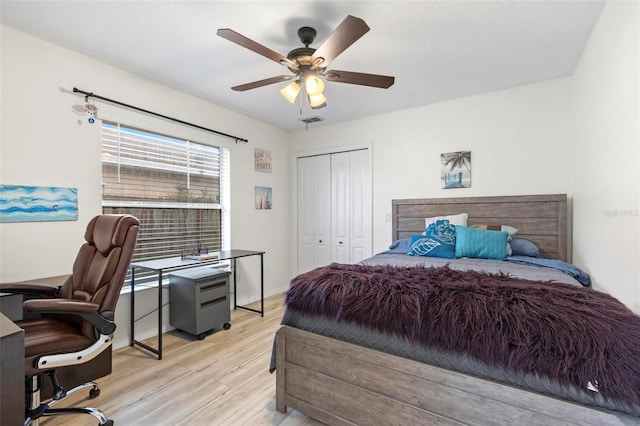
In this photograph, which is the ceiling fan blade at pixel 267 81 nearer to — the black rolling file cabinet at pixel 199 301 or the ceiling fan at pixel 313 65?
the ceiling fan at pixel 313 65

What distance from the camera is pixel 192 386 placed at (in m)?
2.07

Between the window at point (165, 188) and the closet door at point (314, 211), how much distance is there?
1.26 metres

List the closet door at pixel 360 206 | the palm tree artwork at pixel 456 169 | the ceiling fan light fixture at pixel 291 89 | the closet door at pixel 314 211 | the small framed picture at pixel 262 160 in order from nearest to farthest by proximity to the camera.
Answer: the ceiling fan light fixture at pixel 291 89
the palm tree artwork at pixel 456 169
the closet door at pixel 360 206
the small framed picture at pixel 262 160
the closet door at pixel 314 211

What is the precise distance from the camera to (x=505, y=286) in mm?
1490

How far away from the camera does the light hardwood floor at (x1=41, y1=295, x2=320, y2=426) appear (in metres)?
1.74

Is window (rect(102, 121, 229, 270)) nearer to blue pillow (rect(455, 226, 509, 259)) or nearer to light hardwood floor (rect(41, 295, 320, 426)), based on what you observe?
light hardwood floor (rect(41, 295, 320, 426))

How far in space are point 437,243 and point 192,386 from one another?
2346mm

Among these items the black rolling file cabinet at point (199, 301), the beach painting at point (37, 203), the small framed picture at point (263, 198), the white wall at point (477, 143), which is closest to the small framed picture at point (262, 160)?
the small framed picture at point (263, 198)

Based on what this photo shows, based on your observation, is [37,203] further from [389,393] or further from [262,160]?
[389,393]

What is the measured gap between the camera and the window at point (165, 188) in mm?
2787

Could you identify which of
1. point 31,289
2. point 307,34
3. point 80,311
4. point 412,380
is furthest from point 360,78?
point 31,289

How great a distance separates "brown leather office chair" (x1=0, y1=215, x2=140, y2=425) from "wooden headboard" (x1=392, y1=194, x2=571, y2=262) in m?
2.93

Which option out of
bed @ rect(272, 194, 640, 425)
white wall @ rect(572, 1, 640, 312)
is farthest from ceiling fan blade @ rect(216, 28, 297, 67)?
white wall @ rect(572, 1, 640, 312)

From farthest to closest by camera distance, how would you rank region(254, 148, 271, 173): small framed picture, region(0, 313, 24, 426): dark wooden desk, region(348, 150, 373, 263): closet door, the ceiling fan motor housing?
region(254, 148, 271, 173): small framed picture, region(348, 150, 373, 263): closet door, the ceiling fan motor housing, region(0, 313, 24, 426): dark wooden desk
